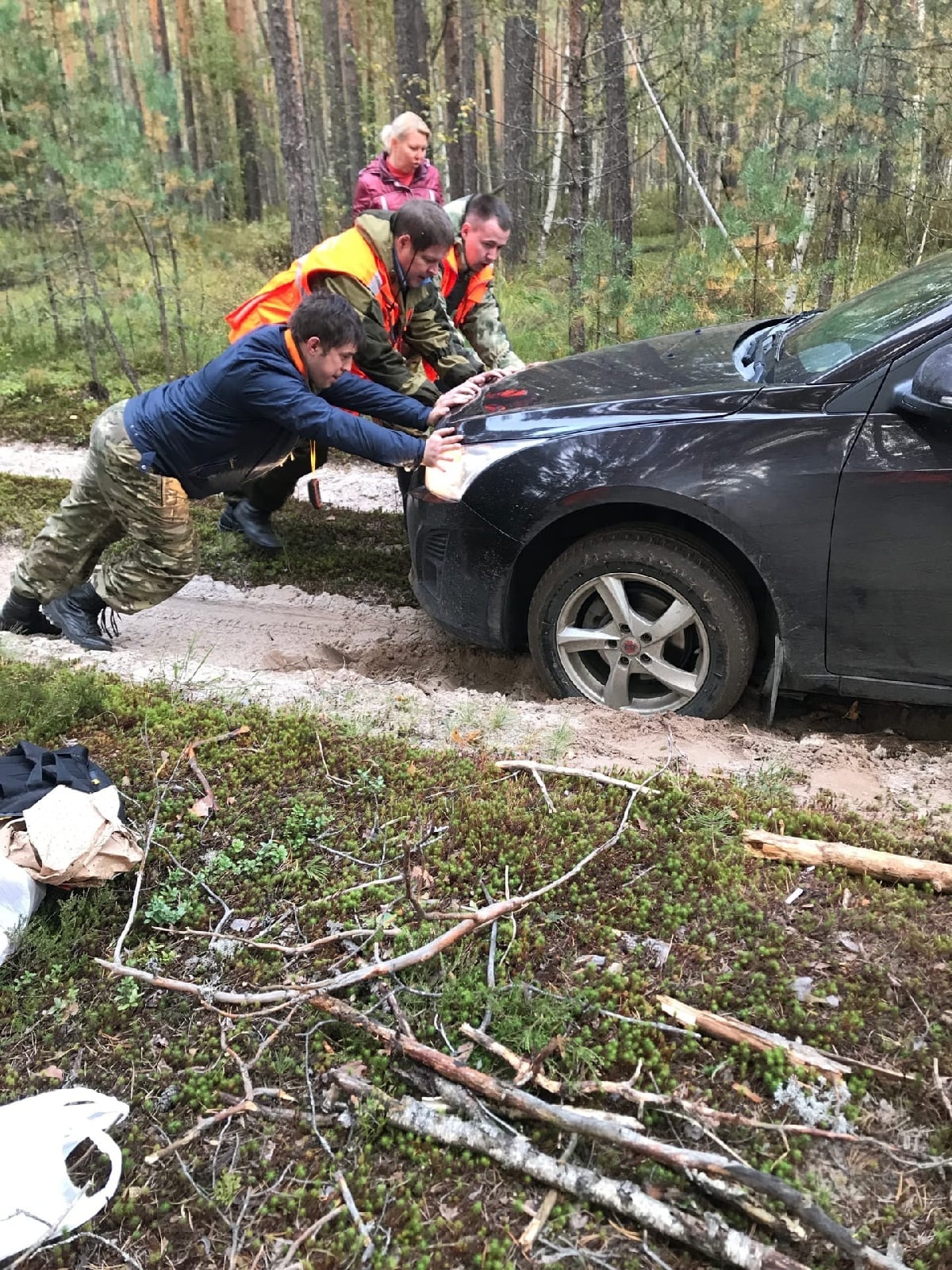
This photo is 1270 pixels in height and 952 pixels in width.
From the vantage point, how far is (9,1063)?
6.44 ft

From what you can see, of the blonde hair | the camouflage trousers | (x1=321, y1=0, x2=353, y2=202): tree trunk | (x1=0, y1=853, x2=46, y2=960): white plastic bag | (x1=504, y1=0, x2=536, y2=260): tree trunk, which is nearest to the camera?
(x1=0, y1=853, x2=46, y2=960): white plastic bag

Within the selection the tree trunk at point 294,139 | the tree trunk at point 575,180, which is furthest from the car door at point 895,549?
the tree trunk at point 294,139

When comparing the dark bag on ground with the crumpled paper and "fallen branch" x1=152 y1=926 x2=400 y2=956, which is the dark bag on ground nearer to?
the crumpled paper

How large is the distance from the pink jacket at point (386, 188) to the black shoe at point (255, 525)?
209 centimetres

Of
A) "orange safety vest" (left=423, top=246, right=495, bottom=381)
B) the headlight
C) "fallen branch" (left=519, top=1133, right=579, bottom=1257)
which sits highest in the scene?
"orange safety vest" (left=423, top=246, right=495, bottom=381)

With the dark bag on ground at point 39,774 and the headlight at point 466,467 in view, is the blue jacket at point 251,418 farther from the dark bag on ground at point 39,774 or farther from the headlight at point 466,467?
the dark bag on ground at point 39,774

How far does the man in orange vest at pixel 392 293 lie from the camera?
13.8ft

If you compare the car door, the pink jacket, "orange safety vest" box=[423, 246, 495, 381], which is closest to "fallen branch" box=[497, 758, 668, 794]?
the car door

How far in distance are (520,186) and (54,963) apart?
20.4 metres

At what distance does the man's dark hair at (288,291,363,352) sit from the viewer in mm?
3621

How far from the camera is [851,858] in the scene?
250 centimetres

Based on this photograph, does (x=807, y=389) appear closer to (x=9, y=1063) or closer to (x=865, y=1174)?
(x=865, y=1174)

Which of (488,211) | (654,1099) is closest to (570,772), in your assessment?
(654,1099)

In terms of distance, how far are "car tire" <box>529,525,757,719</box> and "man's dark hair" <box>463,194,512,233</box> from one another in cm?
237
